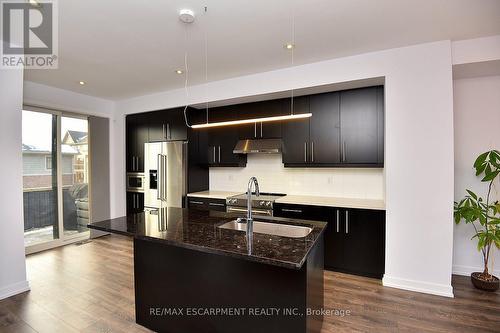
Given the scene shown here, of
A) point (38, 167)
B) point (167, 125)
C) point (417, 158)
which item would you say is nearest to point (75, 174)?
point (38, 167)

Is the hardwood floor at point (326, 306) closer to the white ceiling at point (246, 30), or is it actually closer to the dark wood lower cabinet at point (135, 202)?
the dark wood lower cabinet at point (135, 202)

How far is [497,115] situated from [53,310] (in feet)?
18.2

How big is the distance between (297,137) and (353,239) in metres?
1.64

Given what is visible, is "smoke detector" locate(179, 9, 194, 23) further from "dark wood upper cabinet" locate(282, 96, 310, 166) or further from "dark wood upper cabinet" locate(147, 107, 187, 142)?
"dark wood upper cabinet" locate(147, 107, 187, 142)

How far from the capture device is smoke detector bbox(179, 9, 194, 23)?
2.16m

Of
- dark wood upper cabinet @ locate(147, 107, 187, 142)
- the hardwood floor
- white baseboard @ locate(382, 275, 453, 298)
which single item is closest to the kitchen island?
the hardwood floor

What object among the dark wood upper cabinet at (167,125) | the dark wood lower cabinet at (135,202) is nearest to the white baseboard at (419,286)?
the dark wood upper cabinet at (167,125)

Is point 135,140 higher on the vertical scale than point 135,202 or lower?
higher

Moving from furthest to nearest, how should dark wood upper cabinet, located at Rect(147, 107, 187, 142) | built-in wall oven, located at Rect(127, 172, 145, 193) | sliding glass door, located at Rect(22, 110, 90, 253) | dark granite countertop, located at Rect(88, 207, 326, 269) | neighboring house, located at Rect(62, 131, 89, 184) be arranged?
1. built-in wall oven, located at Rect(127, 172, 145, 193)
2. neighboring house, located at Rect(62, 131, 89, 184)
3. dark wood upper cabinet, located at Rect(147, 107, 187, 142)
4. sliding glass door, located at Rect(22, 110, 90, 253)
5. dark granite countertop, located at Rect(88, 207, 326, 269)

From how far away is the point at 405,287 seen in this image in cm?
285

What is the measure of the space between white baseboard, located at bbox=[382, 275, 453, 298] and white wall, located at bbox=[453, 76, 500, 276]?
2.64 ft

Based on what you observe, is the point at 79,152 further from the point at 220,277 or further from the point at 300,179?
the point at 220,277

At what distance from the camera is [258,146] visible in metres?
4.01

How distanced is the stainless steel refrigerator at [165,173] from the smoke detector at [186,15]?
2.41 meters
